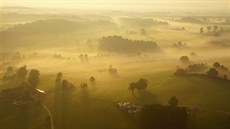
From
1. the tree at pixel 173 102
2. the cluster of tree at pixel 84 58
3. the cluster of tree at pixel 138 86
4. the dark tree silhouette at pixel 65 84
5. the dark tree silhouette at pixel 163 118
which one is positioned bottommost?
the dark tree silhouette at pixel 163 118

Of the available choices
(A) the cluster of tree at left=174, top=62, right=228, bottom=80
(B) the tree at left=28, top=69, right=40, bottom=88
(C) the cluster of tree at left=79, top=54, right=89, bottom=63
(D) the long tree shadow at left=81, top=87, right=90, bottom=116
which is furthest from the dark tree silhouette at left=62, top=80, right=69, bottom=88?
(C) the cluster of tree at left=79, top=54, right=89, bottom=63

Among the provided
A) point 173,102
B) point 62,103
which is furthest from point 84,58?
point 173,102

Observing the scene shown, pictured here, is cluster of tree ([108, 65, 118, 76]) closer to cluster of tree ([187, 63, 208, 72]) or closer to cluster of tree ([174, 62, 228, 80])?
cluster of tree ([174, 62, 228, 80])

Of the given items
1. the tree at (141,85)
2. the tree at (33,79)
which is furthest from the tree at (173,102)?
the tree at (33,79)

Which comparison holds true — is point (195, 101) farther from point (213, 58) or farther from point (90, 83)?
point (213, 58)

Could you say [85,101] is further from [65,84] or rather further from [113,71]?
[113,71]

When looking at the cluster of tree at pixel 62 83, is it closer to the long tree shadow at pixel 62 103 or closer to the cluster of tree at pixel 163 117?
the long tree shadow at pixel 62 103

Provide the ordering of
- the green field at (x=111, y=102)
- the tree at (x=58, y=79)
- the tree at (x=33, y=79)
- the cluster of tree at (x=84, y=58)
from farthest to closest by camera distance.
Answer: the cluster of tree at (x=84, y=58)
the tree at (x=58, y=79)
the tree at (x=33, y=79)
the green field at (x=111, y=102)

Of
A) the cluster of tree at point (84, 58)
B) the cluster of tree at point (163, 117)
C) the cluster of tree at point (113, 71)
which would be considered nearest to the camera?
the cluster of tree at point (163, 117)

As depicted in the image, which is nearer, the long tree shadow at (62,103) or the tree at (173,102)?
the long tree shadow at (62,103)
